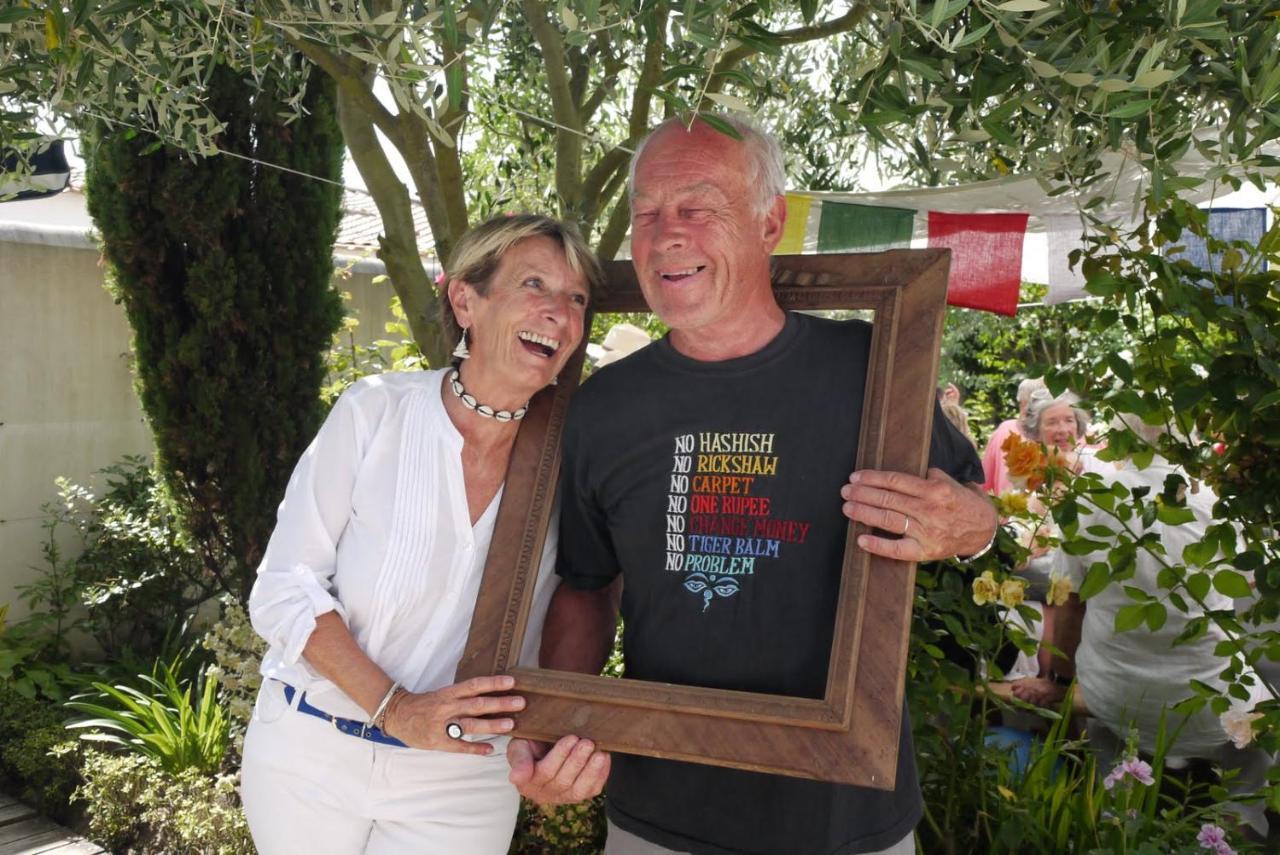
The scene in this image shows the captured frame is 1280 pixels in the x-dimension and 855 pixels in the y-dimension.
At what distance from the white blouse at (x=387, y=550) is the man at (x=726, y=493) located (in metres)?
0.26

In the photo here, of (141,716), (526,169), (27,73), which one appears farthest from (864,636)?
(141,716)

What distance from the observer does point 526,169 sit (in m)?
5.08

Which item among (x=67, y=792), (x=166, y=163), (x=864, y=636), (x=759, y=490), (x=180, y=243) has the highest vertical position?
(x=166, y=163)

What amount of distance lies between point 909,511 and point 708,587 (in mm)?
400

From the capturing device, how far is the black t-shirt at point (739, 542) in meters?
1.93

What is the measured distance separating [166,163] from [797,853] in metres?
5.04

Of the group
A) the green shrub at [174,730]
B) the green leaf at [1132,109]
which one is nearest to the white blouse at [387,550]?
the green leaf at [1132,109]

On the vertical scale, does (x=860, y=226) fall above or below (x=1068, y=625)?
above

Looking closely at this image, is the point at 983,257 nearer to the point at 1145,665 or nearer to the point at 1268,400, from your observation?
the point at 1145,665

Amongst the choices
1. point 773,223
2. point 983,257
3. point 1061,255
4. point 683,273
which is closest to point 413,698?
point 683,273

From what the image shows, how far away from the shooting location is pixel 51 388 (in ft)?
24.1

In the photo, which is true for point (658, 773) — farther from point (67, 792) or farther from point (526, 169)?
point (67, 792)

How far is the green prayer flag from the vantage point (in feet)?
15.1

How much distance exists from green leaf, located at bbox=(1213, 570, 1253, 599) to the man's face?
1273 millimetres
